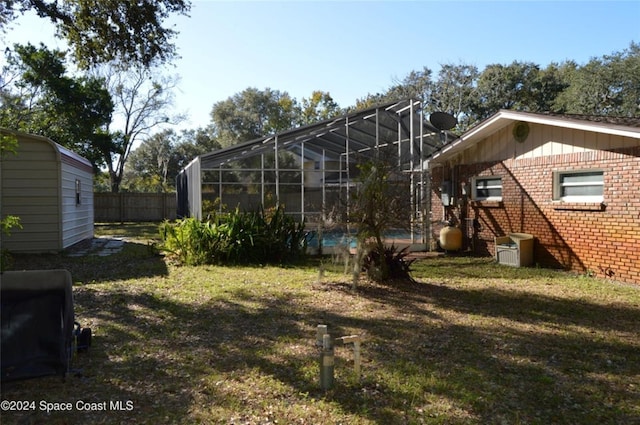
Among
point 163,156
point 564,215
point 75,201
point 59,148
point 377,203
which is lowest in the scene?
point 564,215

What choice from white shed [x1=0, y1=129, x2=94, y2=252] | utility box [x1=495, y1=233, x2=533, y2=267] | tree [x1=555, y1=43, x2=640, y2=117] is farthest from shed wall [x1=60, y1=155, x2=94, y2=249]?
tree [x1=555, y1=43, x2=640, y2=117]

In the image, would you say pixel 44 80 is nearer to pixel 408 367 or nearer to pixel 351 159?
pixel 351 159

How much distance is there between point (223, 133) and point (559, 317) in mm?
39758

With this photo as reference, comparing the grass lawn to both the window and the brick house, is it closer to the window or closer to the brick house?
the brick house

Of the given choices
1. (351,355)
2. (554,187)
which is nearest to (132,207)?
(554,187)

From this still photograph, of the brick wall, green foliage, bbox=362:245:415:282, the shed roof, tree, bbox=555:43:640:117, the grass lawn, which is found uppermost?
tree, bbox=555:43:640:117

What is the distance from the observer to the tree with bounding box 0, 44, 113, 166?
763 inches

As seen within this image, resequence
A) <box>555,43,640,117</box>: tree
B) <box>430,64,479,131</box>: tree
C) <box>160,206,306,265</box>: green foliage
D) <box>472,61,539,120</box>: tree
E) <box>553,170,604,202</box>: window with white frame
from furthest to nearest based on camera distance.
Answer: <box>430,64,479,131</box>: tree
<box>472,61,539,120</box>: tree
<box>555,43,640,117</box>: tree
<box>160,206,306,265</box>: green foliage
<box>553,170,604,202</box>: window with white frame

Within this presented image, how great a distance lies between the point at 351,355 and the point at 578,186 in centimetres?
654

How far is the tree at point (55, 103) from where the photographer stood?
1938 cm

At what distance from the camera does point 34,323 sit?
Result: 357cm

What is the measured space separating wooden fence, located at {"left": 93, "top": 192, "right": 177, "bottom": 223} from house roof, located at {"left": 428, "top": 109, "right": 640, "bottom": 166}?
64.1 ft

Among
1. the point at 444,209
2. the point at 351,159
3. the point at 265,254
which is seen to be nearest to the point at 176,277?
the point at 265,254

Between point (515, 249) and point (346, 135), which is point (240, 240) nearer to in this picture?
point (346, 135)
